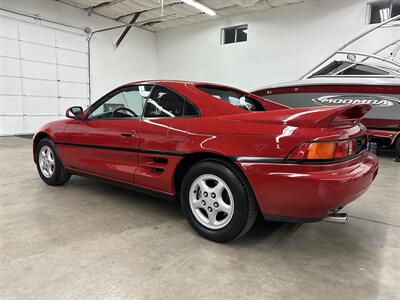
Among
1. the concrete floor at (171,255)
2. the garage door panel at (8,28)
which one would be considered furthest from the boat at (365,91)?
the garage door panel at (8,28)

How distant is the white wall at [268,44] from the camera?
320 inches

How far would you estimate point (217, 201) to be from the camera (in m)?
1.95

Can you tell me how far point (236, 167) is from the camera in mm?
1868

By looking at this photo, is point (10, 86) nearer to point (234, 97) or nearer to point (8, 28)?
point (8, 28)

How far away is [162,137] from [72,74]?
9.02 meters

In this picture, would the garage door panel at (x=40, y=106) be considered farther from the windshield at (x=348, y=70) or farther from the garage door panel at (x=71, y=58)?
the windshield at (x=348, y=70)

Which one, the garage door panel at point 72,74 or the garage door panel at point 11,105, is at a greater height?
the garage door panel at point 72,74

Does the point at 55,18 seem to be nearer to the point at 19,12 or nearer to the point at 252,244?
the point at 19,12

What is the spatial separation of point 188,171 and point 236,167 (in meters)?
0.40

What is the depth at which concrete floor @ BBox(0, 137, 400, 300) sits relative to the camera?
1487mm

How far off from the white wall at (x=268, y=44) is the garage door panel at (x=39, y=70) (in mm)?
4692

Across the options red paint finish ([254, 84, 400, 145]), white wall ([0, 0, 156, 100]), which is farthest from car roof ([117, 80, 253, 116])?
white wall ([0, 0, 156, 100])

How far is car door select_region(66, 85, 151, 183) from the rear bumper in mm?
1062

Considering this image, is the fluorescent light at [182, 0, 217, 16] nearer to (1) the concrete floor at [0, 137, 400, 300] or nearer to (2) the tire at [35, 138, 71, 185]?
(2) the tire at [35, 138, 71, 185]
